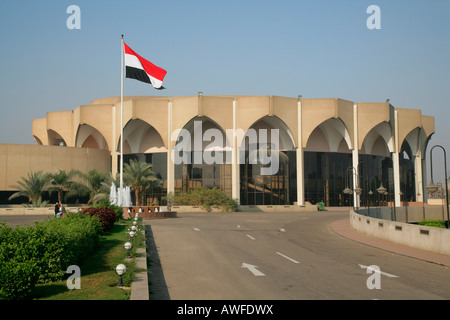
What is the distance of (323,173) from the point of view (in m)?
60.8

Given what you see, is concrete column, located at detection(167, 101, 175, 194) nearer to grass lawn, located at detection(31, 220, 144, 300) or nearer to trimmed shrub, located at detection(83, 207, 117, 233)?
trimmed shrub, located at detection(83, 207, 117, 233)

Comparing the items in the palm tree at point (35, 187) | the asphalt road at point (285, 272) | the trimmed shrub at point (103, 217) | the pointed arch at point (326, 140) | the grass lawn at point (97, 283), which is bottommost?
the asphalt road at point (285, 272)

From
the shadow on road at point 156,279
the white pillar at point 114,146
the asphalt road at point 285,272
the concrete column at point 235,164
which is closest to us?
the shadow on road at point 156,279

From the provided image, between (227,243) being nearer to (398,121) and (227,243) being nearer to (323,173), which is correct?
(323,173)

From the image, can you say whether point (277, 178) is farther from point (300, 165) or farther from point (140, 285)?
point (140, 285)

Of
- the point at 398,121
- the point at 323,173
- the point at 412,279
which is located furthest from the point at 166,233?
the point at 398,121

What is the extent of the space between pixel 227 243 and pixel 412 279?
8.95m

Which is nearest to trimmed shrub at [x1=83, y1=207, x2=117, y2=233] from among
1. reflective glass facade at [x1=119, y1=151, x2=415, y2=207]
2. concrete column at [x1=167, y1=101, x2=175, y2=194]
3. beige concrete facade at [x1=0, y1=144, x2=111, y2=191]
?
concrete column at [x1=167, y1=101, x2=175, y2=194]

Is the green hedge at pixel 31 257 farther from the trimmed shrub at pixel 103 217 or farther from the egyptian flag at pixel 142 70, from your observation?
the egyptian flag at pixel 142 70

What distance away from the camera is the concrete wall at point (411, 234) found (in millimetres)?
15445

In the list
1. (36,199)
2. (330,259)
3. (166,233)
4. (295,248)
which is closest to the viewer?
(330,259)

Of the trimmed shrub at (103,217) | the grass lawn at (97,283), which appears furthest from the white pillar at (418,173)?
the grass lawn at (97,283)

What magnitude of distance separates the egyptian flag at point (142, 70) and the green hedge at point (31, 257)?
21.4 m
